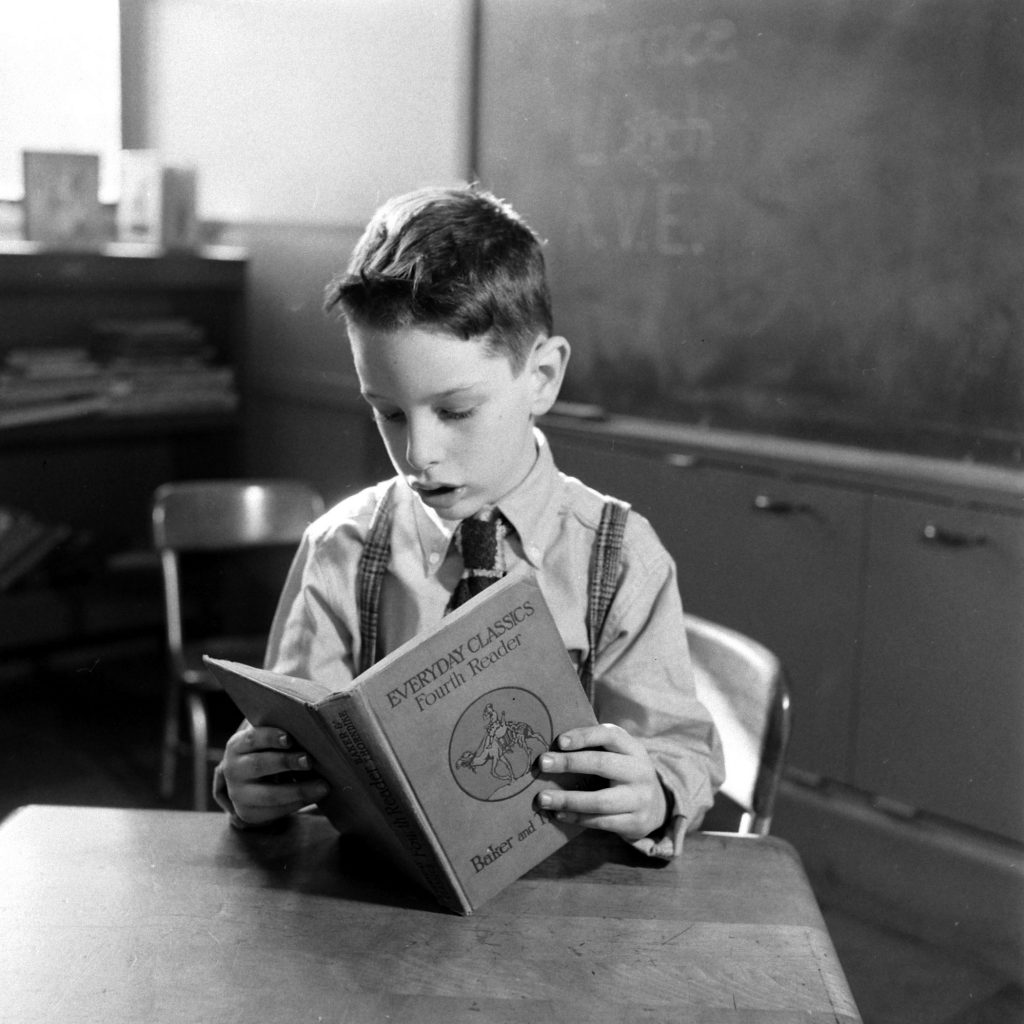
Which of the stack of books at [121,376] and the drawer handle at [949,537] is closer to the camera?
the drawer handle at [949,537]

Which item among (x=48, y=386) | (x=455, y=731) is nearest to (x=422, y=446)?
(x=455, y=731)

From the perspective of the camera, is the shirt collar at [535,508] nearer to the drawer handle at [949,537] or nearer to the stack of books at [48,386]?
the drawer handle at [949,537]

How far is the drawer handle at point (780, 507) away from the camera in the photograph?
233 cm

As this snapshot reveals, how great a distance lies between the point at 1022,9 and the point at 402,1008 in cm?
185

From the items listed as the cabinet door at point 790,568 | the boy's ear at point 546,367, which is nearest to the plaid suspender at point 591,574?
the boy's ear at point 546,367

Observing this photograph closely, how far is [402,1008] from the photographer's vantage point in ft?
2.78

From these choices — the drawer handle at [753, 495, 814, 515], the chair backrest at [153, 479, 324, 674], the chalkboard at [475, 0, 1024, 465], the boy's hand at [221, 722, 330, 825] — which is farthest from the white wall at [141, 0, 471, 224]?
the boy's hand at [221, 722, 330, 825]

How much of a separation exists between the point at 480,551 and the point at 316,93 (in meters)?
1.38

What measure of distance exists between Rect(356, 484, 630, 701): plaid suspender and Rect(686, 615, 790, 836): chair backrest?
6.8 inches

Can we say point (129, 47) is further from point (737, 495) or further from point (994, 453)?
point (994, 453)

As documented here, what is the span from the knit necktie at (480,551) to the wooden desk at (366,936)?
26cm

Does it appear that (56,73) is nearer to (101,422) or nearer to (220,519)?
(220,519)

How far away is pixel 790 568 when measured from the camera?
7.76 ft

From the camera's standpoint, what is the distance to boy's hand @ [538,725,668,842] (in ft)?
3.29
